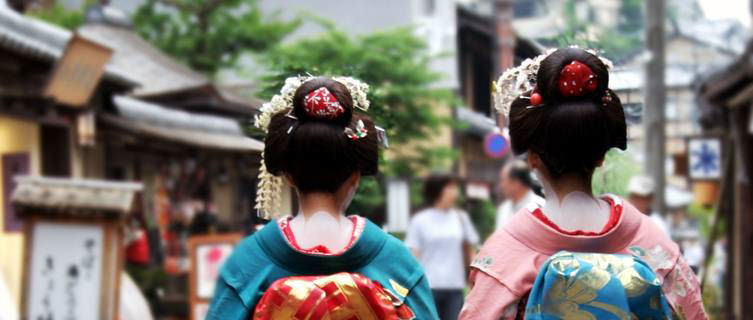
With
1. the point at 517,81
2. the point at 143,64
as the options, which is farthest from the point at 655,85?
the point at 517,81

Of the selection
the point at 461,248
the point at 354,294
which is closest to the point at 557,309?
the point at 354,294

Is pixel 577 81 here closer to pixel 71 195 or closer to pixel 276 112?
pixel 276 112

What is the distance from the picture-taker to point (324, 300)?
415 cm

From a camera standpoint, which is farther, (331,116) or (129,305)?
(129,305)

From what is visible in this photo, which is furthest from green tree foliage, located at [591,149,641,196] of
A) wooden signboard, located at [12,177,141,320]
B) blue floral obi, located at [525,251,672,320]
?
wooden signboard, located at [12,177,141,320]

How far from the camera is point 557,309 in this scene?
4.09 metres

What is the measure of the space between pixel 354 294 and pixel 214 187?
20371mm

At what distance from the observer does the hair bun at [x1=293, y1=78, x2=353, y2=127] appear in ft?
14.1

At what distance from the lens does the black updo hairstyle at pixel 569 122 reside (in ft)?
13.9

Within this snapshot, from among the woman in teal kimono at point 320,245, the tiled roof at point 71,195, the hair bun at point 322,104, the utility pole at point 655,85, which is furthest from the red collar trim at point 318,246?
the utility pole at point 655,85

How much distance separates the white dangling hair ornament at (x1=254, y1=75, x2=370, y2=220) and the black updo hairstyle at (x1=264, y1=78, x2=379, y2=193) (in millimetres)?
49

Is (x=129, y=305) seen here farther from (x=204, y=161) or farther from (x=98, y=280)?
(x=204, y=161)

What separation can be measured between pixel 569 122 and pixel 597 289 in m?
0.59

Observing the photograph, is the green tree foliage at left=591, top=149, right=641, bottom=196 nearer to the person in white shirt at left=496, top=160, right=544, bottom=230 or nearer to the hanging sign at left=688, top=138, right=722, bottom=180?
the person in white shirt at left=496, top=160, right=544, bottom=230
